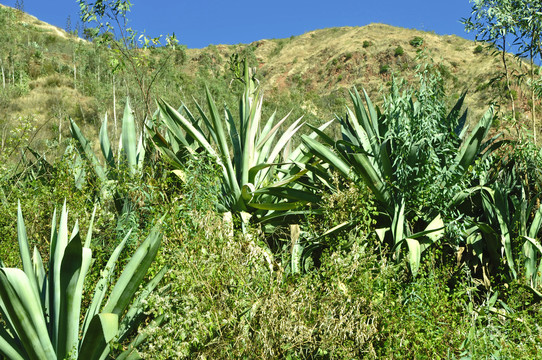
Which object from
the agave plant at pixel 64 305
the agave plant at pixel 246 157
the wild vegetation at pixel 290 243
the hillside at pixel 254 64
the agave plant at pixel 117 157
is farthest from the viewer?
the hillside at pixel 254 64

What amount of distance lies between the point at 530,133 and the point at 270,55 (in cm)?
6800

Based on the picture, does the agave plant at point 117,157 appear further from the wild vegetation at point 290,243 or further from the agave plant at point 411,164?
the agave plant at point 411,164

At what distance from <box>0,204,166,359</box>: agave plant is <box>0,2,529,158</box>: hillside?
274 centimetres

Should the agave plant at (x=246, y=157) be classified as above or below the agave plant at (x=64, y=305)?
above

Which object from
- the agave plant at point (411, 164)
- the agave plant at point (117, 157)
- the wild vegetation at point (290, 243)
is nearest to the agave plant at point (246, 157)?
the wild vegetation at point (290, 243)

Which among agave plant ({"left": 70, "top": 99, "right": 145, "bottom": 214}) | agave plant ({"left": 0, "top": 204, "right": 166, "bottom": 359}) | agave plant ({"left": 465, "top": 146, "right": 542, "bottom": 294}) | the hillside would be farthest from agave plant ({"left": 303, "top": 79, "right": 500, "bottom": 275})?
agave plant ({"left": 0, "top": 204, "right": 166, "bottom": 359})

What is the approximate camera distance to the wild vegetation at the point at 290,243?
12.5 ft

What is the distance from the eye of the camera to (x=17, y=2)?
42406 mm

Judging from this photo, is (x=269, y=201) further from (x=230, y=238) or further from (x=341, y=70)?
(x=341, y=70)

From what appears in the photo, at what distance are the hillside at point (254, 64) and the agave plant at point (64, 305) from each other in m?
2.74

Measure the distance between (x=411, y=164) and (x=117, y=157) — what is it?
3605mm

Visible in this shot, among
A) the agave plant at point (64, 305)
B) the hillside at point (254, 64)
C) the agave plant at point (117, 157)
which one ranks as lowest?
the agave plant at point (64, 305)

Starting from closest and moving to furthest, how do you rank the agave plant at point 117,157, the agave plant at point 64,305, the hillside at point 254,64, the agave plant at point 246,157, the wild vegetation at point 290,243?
the agave plant at point 64,305, the wild vegetation at point 290,243, the agave plant at point 246,157, the agave plant at point 117,157, the hillside at point 254,64

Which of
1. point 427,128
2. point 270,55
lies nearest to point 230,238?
point 427,128
